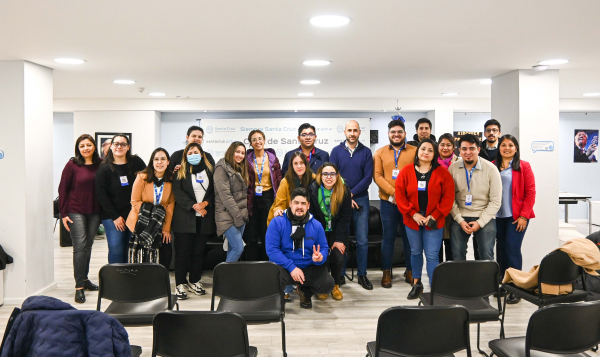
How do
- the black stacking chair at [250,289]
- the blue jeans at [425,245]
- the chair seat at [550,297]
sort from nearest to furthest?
the black stacking chair at [250,289] < the chair seat at [550,297] < the blue jeans at [425,245]

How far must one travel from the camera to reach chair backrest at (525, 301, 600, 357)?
2162 mm

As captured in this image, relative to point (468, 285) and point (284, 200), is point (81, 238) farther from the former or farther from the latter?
point (468, 285)

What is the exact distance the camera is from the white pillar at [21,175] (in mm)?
4523

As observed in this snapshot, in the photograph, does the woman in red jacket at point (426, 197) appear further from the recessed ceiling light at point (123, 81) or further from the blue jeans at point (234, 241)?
the recessed ceiling light at point (123, 81)

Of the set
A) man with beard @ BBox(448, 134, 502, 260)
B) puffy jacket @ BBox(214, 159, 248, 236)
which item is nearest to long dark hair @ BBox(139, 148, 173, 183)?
puffy jacket @ BBox(214, 159, 248, 236)

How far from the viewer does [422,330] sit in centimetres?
219

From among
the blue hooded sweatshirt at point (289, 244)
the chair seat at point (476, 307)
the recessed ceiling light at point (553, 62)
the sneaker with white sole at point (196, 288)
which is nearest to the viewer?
the chair seat at point (476, 307)

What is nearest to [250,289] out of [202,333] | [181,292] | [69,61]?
[202,333]

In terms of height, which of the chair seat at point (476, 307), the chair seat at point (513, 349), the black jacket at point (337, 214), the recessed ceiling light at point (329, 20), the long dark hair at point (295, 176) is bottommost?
the chair seat at point (513, 349)

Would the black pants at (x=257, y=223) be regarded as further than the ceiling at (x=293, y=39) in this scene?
Yes

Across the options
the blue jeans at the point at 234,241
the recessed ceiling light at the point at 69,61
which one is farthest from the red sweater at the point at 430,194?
the recessed ceiling light at the point at 69,61

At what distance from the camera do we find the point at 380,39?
12.6 ft

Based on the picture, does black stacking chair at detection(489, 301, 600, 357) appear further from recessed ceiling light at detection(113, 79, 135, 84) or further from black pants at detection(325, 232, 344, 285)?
recessed ceiling light at detection(113, 79, 135, 84)

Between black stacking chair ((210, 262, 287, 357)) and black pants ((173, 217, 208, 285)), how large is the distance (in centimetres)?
154
